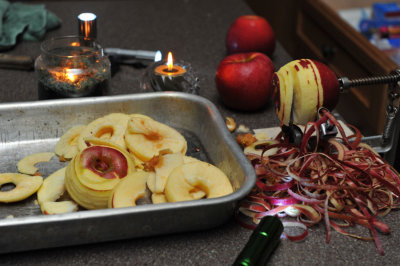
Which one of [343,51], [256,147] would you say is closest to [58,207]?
[256,147]

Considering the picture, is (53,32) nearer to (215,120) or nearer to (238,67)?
(238,67)

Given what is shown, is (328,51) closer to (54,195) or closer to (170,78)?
(170,78)

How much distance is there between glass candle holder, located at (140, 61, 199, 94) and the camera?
1066 mm

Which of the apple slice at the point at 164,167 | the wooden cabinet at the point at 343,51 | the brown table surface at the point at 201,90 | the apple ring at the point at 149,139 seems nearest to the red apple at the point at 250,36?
the brown table surface at the point at 201,90

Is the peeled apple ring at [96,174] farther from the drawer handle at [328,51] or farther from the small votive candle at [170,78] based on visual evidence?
the drawer handle at [328,51]

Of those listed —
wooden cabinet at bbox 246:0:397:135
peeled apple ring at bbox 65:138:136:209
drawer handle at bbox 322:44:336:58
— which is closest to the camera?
peeled apple ring at bbox 65:138:136:209

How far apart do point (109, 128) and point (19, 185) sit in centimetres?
20

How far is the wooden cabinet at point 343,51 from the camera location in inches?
59.7

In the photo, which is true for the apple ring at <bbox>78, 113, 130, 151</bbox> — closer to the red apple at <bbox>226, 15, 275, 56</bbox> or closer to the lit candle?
the lit candle

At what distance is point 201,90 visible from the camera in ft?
3.98

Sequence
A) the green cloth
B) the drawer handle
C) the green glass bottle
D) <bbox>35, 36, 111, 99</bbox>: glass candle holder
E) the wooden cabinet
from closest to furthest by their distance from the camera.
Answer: the green glass bottle, <bbox>35, 36, 111, 99</bbox>: glass candle holder, the green cloth, the wooden cabinet, the drawer handle

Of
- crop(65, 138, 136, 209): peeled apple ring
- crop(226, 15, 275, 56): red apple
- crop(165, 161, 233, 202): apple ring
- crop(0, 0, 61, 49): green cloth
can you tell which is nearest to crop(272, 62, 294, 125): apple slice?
crop(165, 161, 233, 202): apple ring

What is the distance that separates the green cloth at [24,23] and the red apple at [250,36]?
1.87 feet

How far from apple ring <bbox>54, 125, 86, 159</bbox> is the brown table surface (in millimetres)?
239
